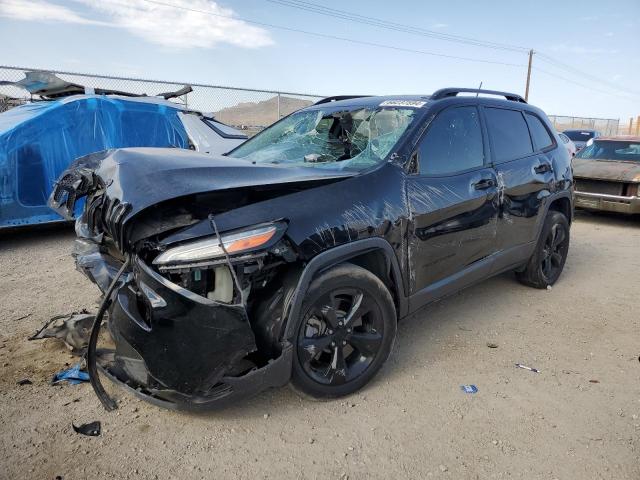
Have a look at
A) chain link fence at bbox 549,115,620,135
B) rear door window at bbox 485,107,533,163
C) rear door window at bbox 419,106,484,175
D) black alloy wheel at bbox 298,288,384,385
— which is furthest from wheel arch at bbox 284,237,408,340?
chain link fence at bbox 549,115,620,135

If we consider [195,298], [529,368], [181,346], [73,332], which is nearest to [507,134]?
[529,368]

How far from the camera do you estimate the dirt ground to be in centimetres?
232

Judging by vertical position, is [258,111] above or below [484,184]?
above

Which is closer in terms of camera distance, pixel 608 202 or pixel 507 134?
pixel 507 134

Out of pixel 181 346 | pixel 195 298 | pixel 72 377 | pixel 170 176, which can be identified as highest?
pixel 170 176

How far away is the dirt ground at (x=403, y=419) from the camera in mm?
2318

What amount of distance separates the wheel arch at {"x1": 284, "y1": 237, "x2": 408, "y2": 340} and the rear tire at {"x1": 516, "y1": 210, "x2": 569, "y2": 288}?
215 cm

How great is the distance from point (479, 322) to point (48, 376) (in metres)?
3.22

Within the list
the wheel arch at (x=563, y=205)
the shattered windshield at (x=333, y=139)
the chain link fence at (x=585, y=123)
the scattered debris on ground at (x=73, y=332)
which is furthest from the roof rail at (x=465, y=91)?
the chain link fence at (x=585, y=123)

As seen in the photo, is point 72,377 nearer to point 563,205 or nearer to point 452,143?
point 452,143

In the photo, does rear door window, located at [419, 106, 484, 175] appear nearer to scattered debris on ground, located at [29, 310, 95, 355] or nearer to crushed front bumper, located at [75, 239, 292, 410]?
crushed front bumper, located at [75, 239, 292, 410]

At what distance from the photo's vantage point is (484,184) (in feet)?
12.0

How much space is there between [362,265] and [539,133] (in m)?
2.77

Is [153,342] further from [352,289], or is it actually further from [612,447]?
[612,447]
